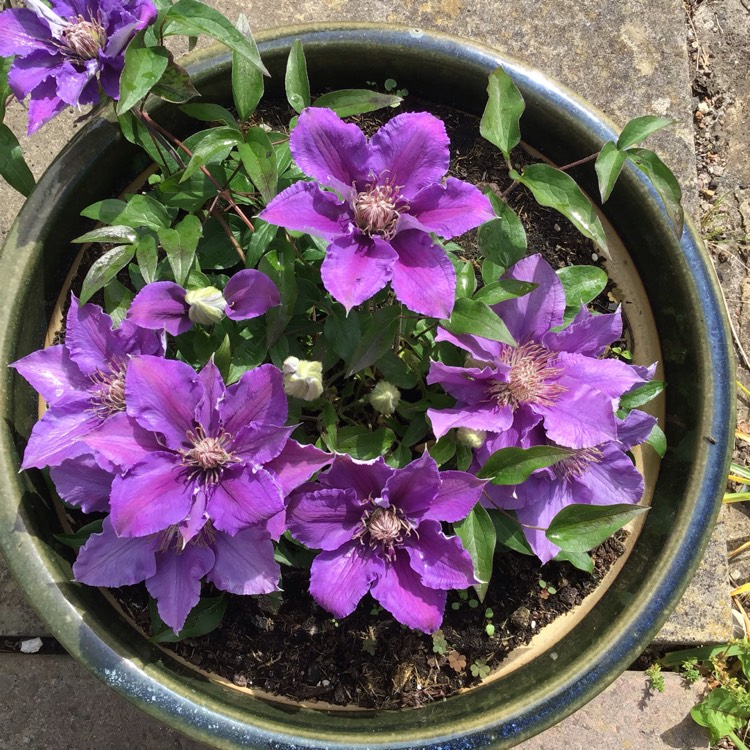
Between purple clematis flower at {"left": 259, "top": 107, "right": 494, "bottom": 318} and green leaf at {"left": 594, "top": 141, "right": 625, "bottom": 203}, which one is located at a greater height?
green leaf at {"left": 594, "top": 141, "right": 625, "bottom": 203}

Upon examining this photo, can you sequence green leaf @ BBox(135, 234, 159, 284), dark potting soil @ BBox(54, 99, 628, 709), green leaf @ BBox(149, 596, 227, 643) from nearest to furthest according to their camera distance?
green leaf @ BBox(135, 234, 159, 284) → green leaf @ BBox(149, 596, 227, 643) → dark potting soil @ BBox(54, 99, 628, 709)

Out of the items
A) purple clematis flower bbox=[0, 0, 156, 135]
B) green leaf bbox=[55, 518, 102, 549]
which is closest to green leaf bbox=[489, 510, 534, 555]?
green leaf bbox=[55, 518, 102, 549]

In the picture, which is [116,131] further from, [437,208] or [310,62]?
[437,208]

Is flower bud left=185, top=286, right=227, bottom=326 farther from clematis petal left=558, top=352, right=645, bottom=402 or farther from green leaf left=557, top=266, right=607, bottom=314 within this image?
green leaf left=557, top=266, right=607, bottom=314

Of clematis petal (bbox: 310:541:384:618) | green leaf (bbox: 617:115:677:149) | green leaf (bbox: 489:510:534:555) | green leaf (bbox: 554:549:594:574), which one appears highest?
green leaf (bbox: 617:115:677:149)

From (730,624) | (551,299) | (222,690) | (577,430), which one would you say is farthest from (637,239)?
(222,690)
